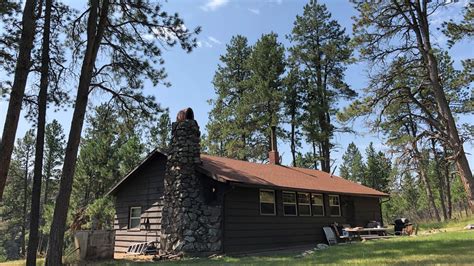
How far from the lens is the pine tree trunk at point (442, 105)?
1394cm

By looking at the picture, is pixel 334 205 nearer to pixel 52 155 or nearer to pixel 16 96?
pixel 16 96

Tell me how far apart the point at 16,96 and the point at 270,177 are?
9.68 metres

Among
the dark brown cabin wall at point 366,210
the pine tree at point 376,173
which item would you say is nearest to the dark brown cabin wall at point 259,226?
the dark brown cabin wall at point 366,210

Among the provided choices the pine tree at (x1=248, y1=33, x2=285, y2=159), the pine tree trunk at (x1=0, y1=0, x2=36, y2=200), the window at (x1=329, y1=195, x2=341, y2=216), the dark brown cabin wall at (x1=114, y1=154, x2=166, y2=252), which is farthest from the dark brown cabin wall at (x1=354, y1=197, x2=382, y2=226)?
the pine tree trunk at (x1=0, y1=0, x2=36, y2=200)

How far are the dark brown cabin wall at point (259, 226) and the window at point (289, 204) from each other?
20 centimetres

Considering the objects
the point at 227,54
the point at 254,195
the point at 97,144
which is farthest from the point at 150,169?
the point at 227,54

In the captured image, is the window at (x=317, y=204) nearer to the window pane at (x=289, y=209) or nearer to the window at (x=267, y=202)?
the window pane at (x=289, y=209)

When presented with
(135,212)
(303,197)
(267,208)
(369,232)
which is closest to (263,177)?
(267,208)

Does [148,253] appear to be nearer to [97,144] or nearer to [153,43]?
[153,43]

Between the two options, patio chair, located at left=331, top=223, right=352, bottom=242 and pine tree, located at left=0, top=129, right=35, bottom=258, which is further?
pine tree, located at left=0, top=129, right=35, bottom=258

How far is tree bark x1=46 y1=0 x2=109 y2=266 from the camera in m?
10.0

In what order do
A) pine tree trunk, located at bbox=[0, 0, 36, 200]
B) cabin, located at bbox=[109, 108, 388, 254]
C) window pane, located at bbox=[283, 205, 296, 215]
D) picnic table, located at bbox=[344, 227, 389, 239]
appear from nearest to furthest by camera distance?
pine tree trunk, located at bbox=[0, 0, 36, 200], cabin, located at bbox=[109, 108, 388, 254], window pane, located at bbox=[283, 205, 296, 215], picnic table, located at bbox=[344, 227, 389, 239]

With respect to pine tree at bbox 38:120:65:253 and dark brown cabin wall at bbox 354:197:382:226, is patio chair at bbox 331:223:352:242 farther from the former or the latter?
pine tree at bbox 38:120:65:253

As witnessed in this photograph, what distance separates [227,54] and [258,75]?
556cm
